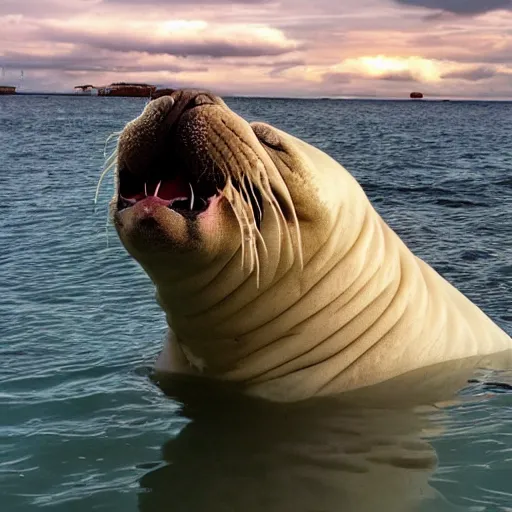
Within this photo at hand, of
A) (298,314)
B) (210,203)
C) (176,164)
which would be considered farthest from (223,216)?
(298,314)

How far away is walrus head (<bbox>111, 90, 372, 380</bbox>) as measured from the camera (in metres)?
4.34

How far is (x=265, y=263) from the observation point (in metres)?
4.73

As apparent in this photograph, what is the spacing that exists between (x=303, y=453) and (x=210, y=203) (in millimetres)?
1393

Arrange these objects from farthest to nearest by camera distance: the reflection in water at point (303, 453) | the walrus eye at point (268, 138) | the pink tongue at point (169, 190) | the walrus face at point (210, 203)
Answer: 1. the walrus eye at point (268, 138)
2. the pink tongue at point (169, 190)
3. the walrus face at point (210, 203)
4. the reflection in water at point (303, 453)

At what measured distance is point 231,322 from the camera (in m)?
4.90

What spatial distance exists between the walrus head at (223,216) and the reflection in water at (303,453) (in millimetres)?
429

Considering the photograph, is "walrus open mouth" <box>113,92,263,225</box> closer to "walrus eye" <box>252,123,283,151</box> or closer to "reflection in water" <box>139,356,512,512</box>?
"walrus eye" <box>252,123,283,151</box>

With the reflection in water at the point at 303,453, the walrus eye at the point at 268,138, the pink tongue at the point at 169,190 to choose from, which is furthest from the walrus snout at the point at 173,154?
the reflection in water at the point at 303,453

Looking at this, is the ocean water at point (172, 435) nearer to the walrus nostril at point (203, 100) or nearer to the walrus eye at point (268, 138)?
the walrus eye at point (268, 138)

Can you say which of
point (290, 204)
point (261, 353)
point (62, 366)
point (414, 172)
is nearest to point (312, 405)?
point (261, 353)

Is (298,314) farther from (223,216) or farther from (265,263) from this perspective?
(223,216)

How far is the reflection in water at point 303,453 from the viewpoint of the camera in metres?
3.98

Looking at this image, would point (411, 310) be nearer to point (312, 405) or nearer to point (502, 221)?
point (312, 405)

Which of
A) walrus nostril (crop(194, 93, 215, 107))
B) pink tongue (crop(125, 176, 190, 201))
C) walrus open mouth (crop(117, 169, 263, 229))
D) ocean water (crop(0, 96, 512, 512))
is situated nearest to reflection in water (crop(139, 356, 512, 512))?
ocean water (crop(0, 96, 512, 512))
